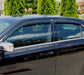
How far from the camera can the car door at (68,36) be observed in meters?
3.09

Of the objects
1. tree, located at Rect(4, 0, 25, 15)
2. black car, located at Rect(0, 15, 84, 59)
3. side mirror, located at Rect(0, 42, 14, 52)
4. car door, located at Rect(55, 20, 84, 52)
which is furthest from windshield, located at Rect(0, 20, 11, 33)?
tree, located at Rect(4, 0, 25, 15)

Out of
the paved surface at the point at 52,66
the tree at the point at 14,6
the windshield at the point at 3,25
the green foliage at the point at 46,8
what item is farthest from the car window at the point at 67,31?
the green foliage at the point at 46,8

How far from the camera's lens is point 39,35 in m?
2.98

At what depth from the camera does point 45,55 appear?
9.36ft

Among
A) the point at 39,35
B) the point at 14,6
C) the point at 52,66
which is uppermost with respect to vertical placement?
the point at 14,6

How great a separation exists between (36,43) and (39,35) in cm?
17

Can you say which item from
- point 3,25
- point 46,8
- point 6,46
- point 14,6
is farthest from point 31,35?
point 46,8

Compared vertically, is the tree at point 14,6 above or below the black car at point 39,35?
above

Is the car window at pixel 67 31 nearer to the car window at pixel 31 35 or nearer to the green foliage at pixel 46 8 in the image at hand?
the car window at pixel 31 35

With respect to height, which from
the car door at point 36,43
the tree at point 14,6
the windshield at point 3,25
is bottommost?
the car door at point 36,43

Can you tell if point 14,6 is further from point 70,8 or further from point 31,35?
point 31,35

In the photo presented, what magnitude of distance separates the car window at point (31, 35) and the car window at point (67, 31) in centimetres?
22

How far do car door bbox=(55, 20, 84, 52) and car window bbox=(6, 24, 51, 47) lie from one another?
0.64 ft

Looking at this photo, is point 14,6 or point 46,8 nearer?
point 14,6
